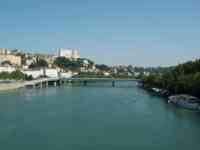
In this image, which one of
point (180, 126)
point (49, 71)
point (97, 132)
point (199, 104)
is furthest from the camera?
point (49, 71)

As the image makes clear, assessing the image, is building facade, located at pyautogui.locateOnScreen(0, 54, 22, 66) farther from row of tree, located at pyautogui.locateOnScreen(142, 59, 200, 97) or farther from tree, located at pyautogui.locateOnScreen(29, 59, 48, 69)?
row of tree, located at pyautogui.locateOnScreen(142, 59, 200, 97)

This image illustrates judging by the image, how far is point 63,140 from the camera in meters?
8.30

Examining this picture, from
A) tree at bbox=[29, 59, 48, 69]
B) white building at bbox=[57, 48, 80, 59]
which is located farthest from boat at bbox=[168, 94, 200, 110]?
white building at bbox=[57, 48, 80, 59]

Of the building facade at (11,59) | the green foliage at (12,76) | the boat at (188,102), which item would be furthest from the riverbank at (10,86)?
the building facade at (11,59)

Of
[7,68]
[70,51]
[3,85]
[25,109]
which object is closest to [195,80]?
[25,109]

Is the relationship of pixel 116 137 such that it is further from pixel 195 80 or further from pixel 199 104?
pixel 195 80

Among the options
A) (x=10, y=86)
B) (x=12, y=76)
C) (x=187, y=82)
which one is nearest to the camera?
(x=187, y=82)

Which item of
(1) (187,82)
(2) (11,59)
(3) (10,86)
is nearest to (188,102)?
(1) (187,82)

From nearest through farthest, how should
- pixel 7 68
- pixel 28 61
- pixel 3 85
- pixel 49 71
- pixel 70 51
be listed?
→ pixel 3 85 < pixel 7 68 < pixel 49 71 < pixel 28 61 < pixel 70 51

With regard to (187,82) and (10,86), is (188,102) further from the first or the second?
(10,86)

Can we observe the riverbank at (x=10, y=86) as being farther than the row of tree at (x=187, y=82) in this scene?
Yes

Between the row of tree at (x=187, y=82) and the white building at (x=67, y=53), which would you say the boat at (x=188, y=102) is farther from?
the white building at (x=67, y=53)

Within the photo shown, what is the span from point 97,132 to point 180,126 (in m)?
2.72

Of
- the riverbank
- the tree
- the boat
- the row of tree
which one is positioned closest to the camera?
the boat
